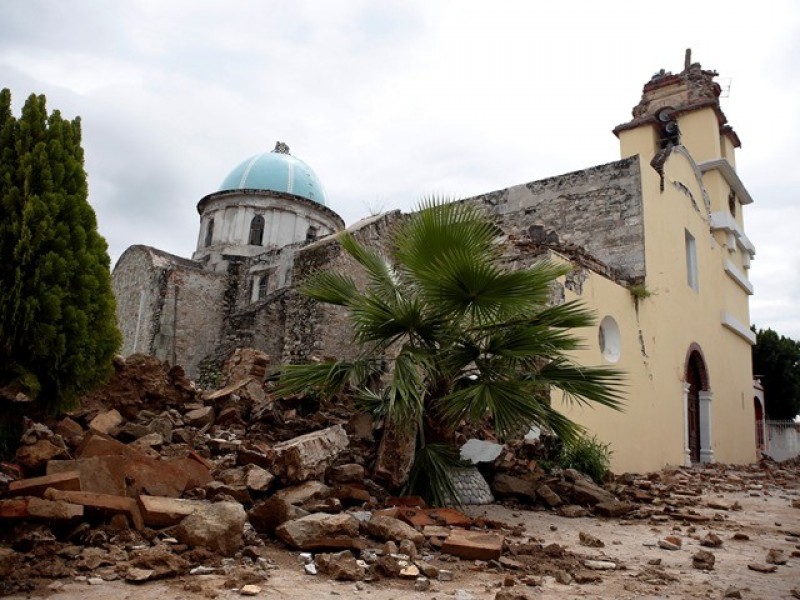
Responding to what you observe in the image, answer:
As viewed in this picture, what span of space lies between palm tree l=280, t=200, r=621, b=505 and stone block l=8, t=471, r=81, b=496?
221 centimetres

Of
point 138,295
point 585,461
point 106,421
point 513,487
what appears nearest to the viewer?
point 106,421

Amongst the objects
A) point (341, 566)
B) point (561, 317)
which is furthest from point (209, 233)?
point (341, 566)

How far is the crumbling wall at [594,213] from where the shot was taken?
12.4m

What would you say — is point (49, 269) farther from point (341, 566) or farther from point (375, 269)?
point (341, 566)

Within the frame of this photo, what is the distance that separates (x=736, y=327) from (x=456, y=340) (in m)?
15.3

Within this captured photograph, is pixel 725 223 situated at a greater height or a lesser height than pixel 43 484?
greater

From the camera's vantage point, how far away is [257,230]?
25125 mm

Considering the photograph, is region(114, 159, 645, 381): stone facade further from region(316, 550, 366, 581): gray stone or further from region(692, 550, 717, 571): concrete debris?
region(316, 550, 366, 581): gray stone

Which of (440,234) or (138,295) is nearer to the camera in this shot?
(440,234)

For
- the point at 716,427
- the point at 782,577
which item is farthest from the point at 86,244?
the point at 716,427

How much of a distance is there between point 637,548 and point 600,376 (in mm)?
1611

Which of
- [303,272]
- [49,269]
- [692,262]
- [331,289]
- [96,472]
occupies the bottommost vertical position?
[96,472]

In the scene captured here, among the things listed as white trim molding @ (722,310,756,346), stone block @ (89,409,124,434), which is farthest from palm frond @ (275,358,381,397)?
white trim molding @ (722,310,756,346)

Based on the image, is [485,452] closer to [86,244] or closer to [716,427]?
[86,244]
